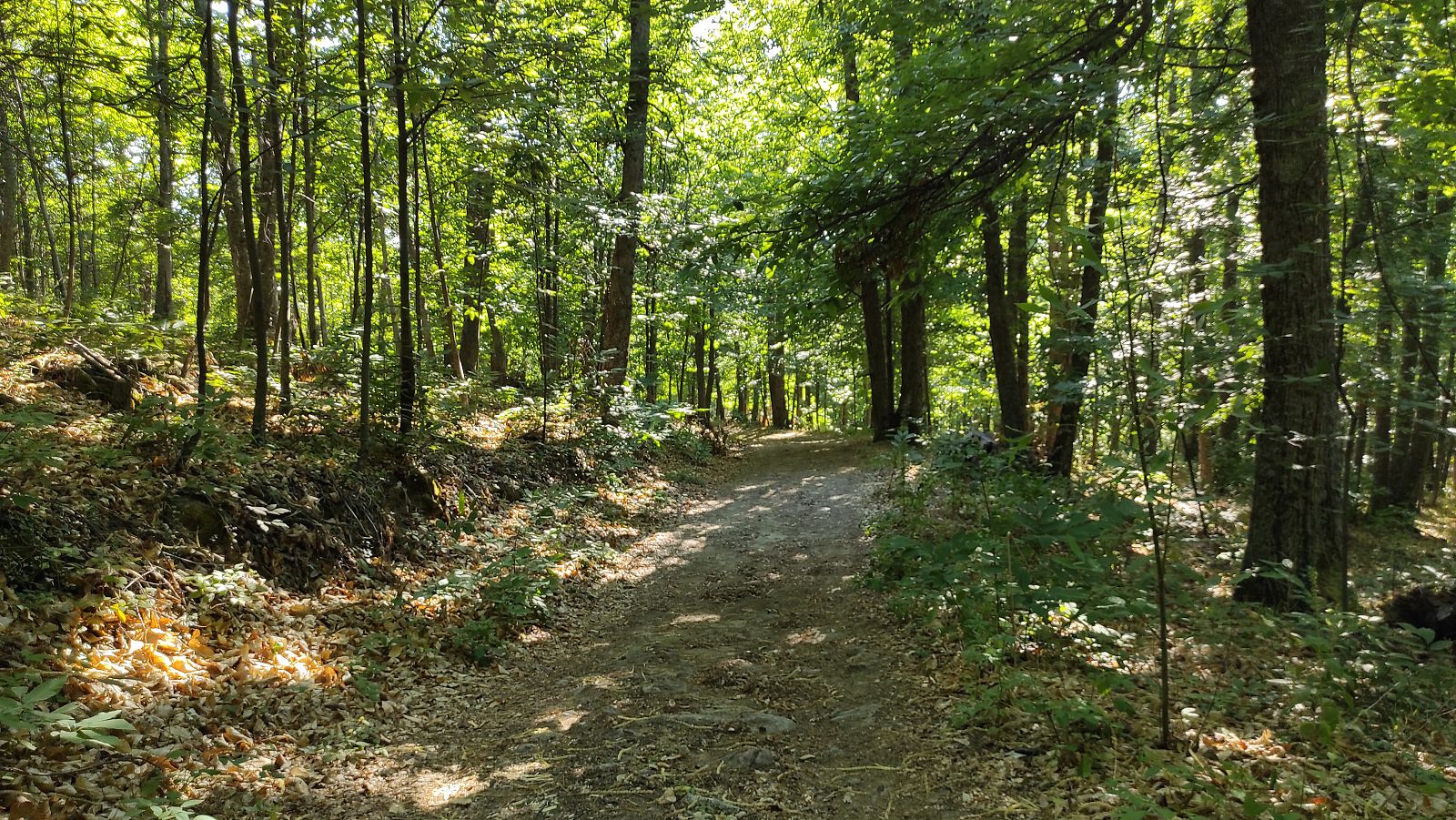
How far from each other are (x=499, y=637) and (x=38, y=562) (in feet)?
9.60

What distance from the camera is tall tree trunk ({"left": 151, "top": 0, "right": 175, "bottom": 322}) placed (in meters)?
6.13

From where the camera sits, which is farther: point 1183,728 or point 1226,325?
point 1226,325

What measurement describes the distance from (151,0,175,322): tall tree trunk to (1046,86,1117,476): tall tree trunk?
6777mm

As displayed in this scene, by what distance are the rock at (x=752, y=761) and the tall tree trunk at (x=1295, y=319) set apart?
3864 mm

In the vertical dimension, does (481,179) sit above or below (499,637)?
above

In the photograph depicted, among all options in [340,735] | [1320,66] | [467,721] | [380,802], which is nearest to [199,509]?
[340,735]

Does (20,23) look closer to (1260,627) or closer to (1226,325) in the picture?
→ (1226,325)

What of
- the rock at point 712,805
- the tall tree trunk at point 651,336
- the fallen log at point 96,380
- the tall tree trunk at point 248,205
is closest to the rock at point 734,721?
the rock at point 712,805

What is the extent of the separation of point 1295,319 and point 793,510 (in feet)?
22.7

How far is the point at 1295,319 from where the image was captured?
5.16m

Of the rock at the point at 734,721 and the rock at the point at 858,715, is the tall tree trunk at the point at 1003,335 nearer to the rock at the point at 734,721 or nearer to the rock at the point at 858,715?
the rock at the point at 858,715

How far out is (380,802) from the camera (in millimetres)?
3479

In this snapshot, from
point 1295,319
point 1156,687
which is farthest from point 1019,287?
point 1156,687

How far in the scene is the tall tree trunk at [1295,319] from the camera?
16.6ft
